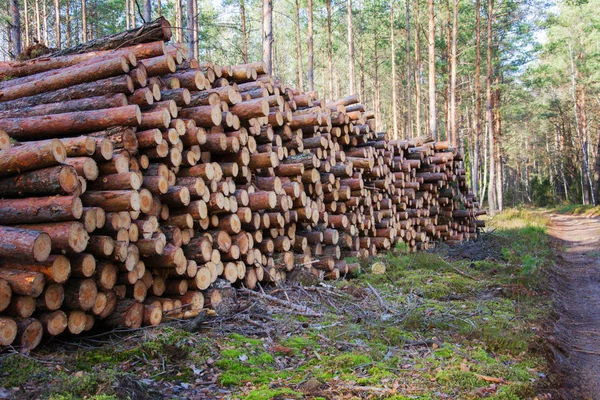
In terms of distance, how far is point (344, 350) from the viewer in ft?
16.3

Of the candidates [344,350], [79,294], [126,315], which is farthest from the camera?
[126,315]

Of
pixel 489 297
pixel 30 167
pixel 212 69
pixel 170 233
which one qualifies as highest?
pixel 212 69

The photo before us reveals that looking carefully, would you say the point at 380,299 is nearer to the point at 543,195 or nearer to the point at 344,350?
the point at 344,350

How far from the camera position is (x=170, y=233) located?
19.1 feet

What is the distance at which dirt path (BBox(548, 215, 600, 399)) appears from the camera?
4832 mm

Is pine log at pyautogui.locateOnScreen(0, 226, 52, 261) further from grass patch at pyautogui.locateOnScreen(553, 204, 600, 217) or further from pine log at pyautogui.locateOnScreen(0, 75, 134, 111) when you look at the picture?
grass patch at pyautogui.locateOnScreen(553, 204, 600, 217)

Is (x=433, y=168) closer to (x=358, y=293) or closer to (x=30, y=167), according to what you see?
(x=358, y=293)

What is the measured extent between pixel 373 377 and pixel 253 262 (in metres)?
3.13

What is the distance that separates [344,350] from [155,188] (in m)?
2.78

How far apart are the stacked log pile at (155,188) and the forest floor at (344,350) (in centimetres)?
44

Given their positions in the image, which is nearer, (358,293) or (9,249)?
(9,249)

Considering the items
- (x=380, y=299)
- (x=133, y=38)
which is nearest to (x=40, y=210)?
(x=133, y=38)

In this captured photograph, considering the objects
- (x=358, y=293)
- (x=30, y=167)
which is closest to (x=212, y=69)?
(x=30, y=167)

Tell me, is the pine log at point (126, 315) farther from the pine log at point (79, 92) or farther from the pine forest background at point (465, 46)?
the pine forest background at point (465, 46)
